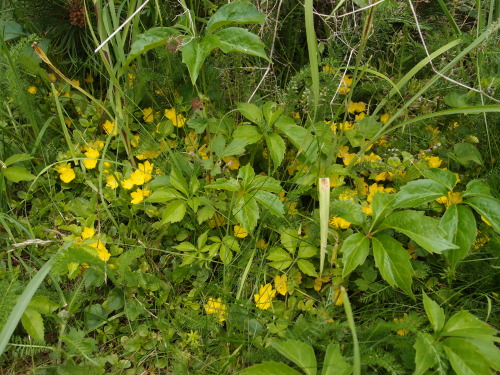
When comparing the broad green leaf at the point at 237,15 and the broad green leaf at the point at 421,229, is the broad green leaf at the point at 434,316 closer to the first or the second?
the broad green leaf at the point at 421,229

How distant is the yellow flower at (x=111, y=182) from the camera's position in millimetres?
1875

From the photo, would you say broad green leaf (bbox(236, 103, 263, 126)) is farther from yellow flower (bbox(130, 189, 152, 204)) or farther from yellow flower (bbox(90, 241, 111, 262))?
yellow flower (bbox(90, 241, 111, 262))

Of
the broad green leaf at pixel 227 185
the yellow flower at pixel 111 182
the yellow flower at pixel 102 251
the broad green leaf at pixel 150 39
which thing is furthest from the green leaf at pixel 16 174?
the broad green leaf at pixel 227 185

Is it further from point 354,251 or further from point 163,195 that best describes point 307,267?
point 163,195

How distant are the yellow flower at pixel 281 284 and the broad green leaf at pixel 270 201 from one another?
0.26 meters

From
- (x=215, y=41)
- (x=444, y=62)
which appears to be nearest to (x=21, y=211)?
(x=215, y=41)

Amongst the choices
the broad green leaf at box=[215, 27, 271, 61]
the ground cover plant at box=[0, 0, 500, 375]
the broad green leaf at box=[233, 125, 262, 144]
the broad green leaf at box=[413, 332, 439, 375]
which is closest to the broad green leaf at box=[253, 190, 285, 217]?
the ground cover plant at box=[0, 0, 500, 375]

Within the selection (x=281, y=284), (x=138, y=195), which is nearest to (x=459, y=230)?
(x=281, y=284)

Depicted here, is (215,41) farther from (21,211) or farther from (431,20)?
(431,20)

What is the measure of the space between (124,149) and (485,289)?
63.9 inches

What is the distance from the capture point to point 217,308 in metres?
1.54

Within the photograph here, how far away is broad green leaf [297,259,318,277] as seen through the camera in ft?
5.18

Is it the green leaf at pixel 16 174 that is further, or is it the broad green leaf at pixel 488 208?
the green leaf at pixel 16 174

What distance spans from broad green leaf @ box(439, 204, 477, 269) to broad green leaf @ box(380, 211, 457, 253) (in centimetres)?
5
